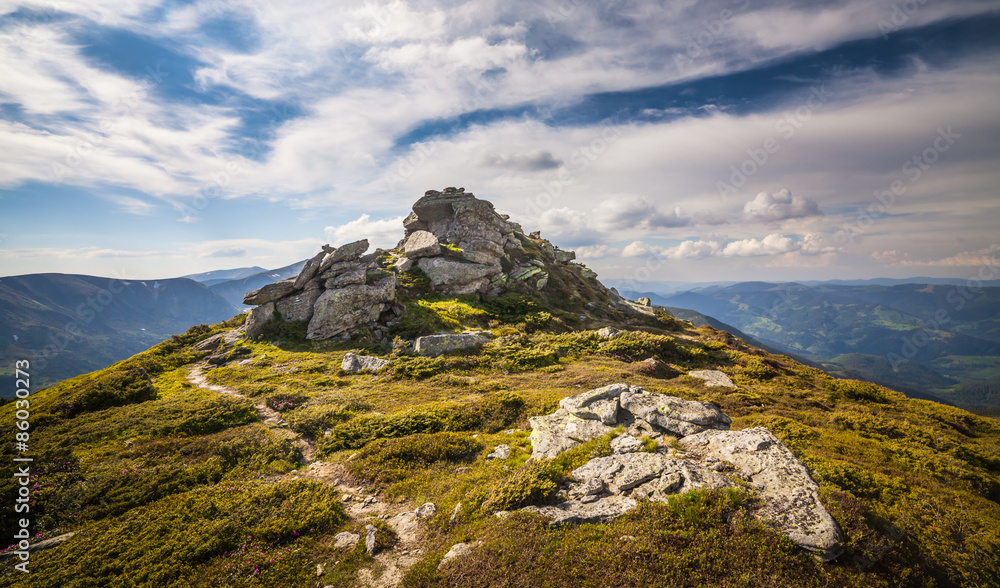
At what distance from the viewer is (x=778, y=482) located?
27.2 feet

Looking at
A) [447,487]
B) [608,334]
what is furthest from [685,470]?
[608,334]

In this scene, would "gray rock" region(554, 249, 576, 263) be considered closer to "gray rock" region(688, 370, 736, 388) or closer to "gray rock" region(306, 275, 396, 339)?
"gray rock" region(306, 275, 396, 339)

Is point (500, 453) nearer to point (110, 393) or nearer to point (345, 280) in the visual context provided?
point (110, 393)

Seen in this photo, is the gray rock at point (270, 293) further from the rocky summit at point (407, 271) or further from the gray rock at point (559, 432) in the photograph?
the gray rock at point (559, 432)

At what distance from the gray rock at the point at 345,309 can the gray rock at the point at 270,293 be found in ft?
12.3

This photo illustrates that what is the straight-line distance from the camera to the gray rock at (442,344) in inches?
1030

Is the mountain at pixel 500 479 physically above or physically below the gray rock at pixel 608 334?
below

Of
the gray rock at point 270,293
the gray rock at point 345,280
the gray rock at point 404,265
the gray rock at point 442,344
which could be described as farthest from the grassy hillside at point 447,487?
the gray rock at point 404,265

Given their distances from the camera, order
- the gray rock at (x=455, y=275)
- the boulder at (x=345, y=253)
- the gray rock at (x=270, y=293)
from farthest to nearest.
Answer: the gray rock at (x=455, y=275), the boulder at (x=345, y=253), the gray rock at (x=270, y=293)

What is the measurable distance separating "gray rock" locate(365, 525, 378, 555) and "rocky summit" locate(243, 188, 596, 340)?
23621 millimetres

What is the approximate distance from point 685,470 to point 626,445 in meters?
2.49

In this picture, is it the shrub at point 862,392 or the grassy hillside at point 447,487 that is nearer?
the grassy hillside at point 447,487

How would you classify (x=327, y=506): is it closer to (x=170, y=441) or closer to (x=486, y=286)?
(x=170, y=441)

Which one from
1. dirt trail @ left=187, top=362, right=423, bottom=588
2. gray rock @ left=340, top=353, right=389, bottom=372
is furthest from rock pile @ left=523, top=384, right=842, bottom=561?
gray rock @ left=340, top=353, right=389, bottom=372
